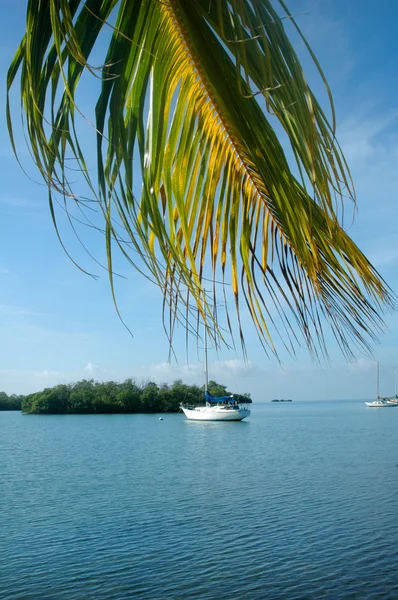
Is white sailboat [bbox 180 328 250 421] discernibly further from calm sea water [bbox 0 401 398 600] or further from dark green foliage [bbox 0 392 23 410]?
dark green foliage [bbox 0 392 23 410]

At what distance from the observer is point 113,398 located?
463 ft

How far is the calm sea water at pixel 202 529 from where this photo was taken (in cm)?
1297

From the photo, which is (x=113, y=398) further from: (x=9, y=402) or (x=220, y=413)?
(x=220, y=413)

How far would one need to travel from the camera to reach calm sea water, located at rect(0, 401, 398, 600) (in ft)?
42.5

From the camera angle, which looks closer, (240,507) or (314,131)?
(314,131)

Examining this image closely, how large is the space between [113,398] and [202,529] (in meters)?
126

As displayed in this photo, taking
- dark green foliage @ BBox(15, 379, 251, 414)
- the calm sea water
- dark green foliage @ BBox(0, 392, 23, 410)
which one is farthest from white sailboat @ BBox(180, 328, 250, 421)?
dark green foliage @ BBox(0, 392, 23, 410)

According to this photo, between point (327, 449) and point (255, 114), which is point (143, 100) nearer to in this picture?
point (255, 114)

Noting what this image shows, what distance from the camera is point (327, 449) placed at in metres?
44.1

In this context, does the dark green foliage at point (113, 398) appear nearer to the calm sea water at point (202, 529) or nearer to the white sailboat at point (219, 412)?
the white sailboat at point (219, 412)

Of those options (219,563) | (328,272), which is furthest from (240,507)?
(328,272)

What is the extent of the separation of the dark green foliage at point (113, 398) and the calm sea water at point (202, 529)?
9931 centimetres

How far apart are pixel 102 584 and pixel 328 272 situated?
45.2 ft

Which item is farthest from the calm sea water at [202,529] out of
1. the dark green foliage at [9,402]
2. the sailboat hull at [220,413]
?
the dark green foliage at [9,402]
